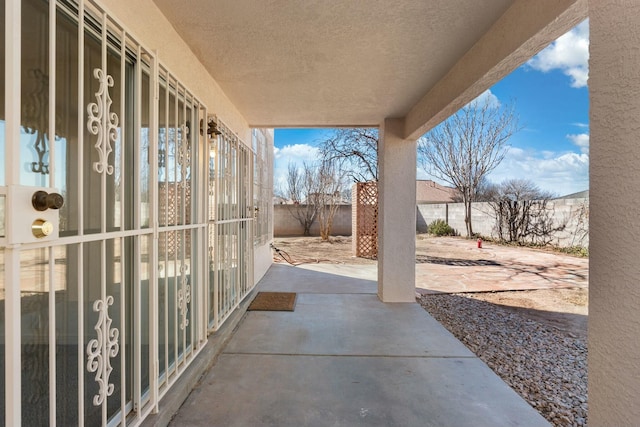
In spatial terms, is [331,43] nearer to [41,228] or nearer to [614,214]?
[614,214]

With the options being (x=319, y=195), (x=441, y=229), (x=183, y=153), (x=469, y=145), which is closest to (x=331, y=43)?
(x=183, y=153)

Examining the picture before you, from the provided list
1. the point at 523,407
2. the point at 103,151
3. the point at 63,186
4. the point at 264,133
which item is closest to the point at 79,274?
the point at 63,186

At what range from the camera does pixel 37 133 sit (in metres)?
1.23

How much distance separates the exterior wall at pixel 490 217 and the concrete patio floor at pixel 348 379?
8.97m

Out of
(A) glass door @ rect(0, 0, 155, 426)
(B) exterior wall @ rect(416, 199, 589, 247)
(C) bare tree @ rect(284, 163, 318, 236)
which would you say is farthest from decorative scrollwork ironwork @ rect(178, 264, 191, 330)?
(C) bare tree @ rect(284, 163, 318, 236)

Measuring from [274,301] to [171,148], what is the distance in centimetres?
287

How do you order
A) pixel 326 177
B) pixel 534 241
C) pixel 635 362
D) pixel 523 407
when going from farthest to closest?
pixel 326 177 → pixel 534 241 → pixel 523 407 → pixel 635 362

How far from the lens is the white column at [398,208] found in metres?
4.35

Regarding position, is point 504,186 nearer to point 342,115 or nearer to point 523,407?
point 342,115

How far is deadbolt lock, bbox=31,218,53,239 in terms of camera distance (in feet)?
3.39

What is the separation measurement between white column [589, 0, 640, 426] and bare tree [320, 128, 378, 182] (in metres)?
9.63

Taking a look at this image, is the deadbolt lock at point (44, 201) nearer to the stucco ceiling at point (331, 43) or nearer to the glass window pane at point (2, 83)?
the glass window pane at point (2, 83)

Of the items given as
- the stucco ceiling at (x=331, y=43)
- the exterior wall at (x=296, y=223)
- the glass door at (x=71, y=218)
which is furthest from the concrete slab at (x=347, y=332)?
the exterior wall at (x=296, y=223)

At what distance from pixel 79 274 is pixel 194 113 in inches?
66.6
